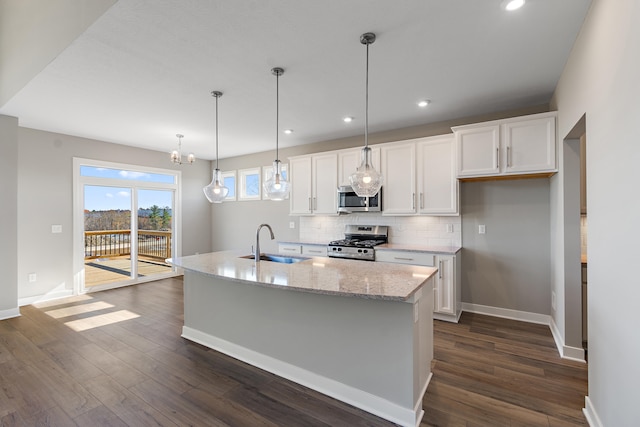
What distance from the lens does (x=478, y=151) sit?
3.51m

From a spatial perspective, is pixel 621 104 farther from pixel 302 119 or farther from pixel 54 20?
pixel 54 20

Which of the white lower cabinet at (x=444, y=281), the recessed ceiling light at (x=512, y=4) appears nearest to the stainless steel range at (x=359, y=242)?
the white lower cabinet at (x=444, y=281)

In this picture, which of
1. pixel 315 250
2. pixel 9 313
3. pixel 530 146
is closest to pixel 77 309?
pixel 9 313

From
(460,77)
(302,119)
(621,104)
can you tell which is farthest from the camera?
(302,119)

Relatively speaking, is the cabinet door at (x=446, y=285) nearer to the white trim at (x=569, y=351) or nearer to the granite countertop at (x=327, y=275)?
the white trim at (x=569, y=351)

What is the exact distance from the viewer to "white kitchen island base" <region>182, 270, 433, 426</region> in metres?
1.93

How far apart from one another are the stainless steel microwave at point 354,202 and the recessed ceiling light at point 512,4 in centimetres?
265

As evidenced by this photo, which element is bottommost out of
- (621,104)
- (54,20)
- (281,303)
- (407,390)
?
(407,390)

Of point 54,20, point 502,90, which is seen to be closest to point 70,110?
point 54,20

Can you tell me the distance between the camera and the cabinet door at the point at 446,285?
139 inches

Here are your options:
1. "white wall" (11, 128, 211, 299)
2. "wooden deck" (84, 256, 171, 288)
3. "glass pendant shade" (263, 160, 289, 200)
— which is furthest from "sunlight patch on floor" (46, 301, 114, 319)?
"glass pendant shade" (263, 160, 289, 200)

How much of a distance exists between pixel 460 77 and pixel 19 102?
487 cm

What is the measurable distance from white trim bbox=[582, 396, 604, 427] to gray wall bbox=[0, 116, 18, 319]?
615cm

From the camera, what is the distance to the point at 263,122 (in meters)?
4.18
